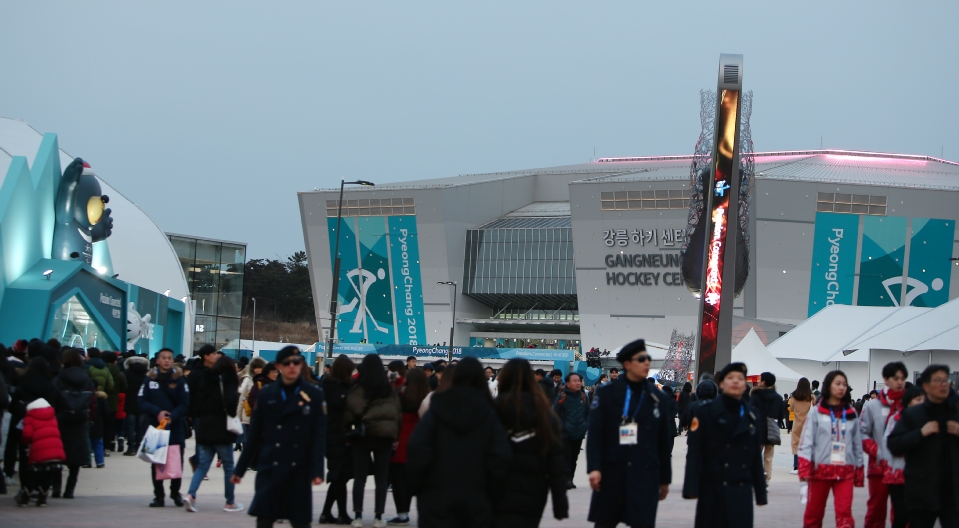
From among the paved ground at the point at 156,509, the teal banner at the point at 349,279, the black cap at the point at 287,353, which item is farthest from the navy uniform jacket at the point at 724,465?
the teal banner at the point at 349,279

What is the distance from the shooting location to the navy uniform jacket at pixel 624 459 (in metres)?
7.28

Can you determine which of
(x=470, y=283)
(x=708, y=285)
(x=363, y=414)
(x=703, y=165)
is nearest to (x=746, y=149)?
(x=703, y=165)

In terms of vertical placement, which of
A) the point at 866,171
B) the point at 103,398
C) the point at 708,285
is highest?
the point at 866,171

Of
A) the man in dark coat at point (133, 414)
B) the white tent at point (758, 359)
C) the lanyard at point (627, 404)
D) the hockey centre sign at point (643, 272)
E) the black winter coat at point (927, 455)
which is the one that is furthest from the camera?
the hockey centre sign at point (643, 272)

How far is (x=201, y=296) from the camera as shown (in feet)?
170

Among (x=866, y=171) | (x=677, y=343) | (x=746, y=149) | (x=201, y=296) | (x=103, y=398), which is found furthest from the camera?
(x=866, y=171)

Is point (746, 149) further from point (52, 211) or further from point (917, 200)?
point (917, 200)

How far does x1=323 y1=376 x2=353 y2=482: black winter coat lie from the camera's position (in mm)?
10102

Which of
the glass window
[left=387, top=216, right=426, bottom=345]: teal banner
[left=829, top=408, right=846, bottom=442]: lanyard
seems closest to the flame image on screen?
the glass window

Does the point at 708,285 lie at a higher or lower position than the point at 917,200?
lower

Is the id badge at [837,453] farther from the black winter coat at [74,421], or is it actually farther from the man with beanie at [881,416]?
the black winter coat at [74,421]

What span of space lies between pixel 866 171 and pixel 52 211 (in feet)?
177

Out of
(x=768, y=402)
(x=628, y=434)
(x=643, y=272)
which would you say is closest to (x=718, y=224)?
(x=768, y=402)

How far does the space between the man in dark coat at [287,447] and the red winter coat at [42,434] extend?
3.50 meters
